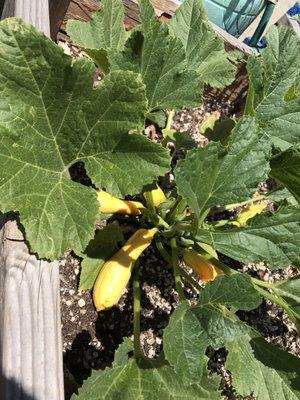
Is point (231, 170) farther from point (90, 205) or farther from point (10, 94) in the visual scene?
point (10, 94)

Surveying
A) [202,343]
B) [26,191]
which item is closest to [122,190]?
[26,191]

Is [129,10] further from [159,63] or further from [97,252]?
[97,252]

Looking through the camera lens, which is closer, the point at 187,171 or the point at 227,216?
the point at 187,171

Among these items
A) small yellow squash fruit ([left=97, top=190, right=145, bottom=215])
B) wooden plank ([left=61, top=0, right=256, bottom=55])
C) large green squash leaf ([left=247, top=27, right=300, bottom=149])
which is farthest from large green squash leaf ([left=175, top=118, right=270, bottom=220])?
wooden plank ([left=61, top=0, right=256, bottom=55])

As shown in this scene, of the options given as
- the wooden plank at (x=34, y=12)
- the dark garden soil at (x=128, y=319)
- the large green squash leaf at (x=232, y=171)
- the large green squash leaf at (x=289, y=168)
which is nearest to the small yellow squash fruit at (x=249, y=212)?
the dark garden soil at (x=128, y=319)

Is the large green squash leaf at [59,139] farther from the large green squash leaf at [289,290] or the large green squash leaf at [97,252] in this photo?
the large green squash leaf at [289,290]

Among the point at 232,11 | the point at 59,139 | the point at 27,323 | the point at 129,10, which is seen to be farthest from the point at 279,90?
the point at 232,11

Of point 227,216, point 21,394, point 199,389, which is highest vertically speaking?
point 21,394

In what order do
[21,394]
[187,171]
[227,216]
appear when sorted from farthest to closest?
1. [227,216]
2. [187,171]
3. [21,394]
